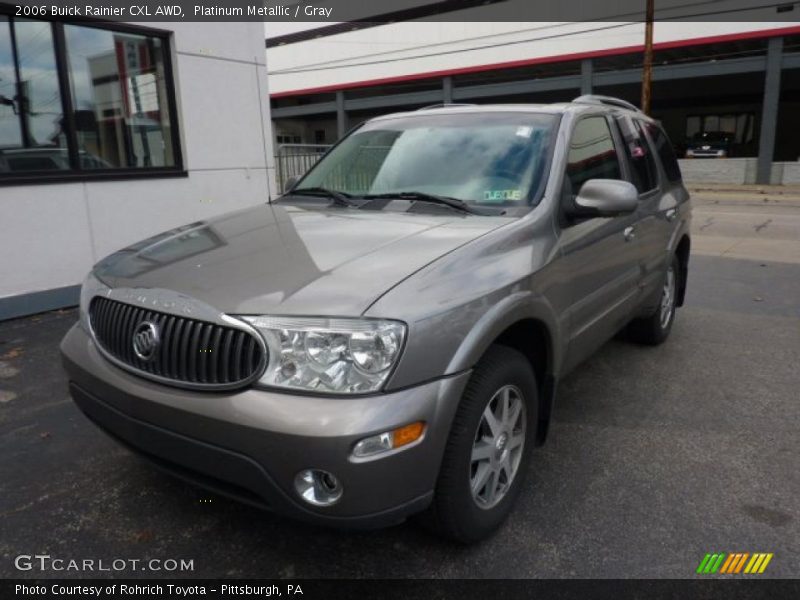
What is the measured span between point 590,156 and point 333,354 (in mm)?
2248

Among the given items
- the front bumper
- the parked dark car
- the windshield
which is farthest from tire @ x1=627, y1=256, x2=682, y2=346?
the parked dark car

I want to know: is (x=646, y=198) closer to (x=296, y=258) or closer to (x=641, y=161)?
(x=641, y=161)

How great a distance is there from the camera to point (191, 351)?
88.7 inches

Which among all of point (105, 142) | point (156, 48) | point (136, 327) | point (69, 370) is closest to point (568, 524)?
point (136, 327)

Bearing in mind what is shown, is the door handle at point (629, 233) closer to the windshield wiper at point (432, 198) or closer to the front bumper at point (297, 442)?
the windshield wiper at point (432, 198)

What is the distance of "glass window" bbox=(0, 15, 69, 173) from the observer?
588 cm

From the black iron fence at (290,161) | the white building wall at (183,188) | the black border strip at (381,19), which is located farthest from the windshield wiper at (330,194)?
the black border strip at (381,19)

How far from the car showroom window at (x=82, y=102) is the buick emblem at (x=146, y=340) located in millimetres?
4421

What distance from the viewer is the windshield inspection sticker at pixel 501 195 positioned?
311 cm

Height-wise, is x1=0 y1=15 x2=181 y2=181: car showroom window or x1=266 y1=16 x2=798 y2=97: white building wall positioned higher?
x1=266 y1=16 x2=798 y2=97: white building wall

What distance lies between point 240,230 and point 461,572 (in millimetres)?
1837

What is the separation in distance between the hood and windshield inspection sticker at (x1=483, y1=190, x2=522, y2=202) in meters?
0.22

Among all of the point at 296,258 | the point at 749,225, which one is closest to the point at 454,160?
the point at 296,258

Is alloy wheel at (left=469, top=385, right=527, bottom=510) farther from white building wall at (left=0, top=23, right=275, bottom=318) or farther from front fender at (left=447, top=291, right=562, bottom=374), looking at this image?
white building wall at (left=0, top=23, right=275, bottom=318)
